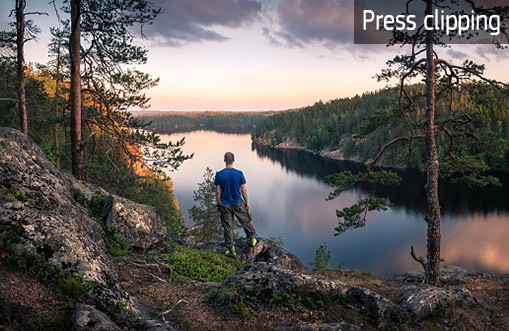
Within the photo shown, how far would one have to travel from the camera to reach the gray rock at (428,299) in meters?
5.16

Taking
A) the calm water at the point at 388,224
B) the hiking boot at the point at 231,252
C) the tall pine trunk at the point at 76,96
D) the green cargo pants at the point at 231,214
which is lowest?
the calm water at the point at 388,224

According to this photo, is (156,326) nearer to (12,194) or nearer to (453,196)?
(12,194)

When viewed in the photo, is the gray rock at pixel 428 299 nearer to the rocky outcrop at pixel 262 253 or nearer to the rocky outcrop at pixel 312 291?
the rocky outcrop at pixel 312 291

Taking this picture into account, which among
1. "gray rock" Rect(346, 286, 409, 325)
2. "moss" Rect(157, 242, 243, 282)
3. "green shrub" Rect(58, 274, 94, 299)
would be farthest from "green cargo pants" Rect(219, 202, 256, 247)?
"green shrub" Rect(58, 274, 94, 299)

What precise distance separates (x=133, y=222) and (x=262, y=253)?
3.93 m

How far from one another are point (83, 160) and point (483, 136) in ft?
43.3

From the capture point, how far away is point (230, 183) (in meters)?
7.89

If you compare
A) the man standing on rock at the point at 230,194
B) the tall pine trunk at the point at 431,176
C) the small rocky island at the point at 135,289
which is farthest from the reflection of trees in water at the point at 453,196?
the small rocky island at the point at 135,289

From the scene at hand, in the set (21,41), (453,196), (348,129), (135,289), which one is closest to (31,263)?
(135,289)

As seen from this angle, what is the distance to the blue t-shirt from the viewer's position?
7.77 m

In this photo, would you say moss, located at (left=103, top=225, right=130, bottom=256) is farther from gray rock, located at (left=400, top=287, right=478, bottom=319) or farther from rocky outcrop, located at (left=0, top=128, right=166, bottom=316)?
gray rock, located at (left=400, top=287, right=478, bottom=319)

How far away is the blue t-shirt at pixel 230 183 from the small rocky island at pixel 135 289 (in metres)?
1.54

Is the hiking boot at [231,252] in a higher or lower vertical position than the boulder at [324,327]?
lower

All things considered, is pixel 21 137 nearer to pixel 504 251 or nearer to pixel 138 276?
pixel 138 276
